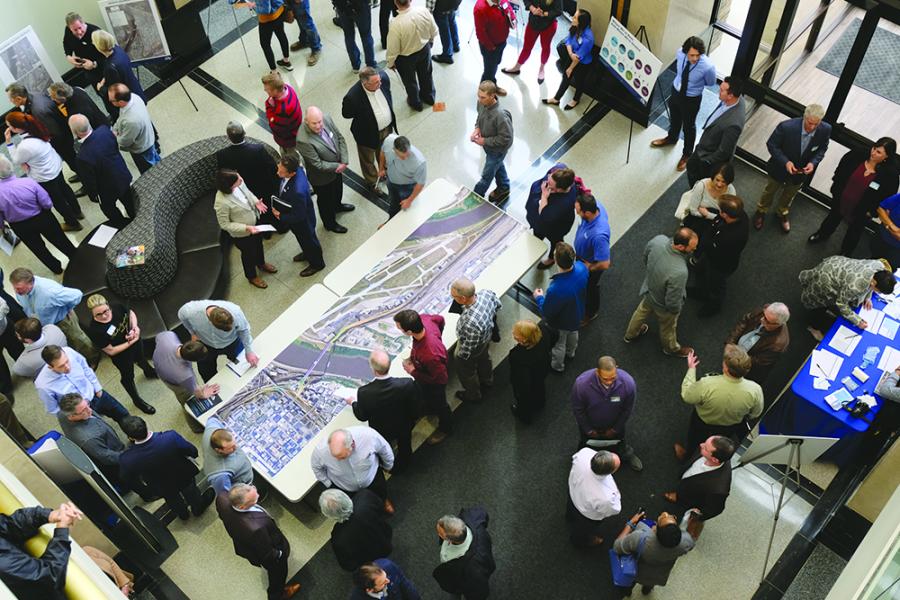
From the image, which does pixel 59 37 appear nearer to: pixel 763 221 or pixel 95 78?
pixel 95 78

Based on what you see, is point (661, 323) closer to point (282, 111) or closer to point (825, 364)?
point (825, 364)

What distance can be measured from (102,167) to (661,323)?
527 centimetres

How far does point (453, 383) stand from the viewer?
23.8 ft

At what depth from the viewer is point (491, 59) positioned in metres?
9.02

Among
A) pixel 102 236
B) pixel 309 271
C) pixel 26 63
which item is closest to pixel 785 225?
pixel 309 271

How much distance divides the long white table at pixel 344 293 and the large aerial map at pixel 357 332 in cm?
5

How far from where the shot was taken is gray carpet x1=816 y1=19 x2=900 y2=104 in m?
8.62

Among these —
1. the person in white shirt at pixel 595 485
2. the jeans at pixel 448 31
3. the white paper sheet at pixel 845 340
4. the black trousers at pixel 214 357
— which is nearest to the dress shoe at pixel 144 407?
the black trousers at pixel 214 357

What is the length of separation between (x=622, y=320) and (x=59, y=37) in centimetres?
712

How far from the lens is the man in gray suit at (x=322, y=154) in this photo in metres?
7.51

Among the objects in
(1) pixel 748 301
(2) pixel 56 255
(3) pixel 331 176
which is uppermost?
(3) pixel 331 176

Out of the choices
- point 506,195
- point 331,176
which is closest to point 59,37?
point 331,176

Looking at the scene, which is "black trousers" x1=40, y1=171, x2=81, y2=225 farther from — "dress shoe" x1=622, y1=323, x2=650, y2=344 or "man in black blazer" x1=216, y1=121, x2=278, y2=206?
"dress shoe" x1=622, y1=323, x2=650, y2=344

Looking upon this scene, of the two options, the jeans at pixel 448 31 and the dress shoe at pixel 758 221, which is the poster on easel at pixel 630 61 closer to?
the dress shoe at pixel 758 221
